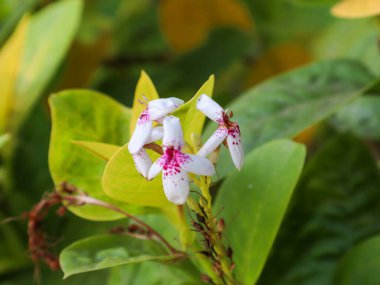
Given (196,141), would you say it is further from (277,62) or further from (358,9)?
(277,62)

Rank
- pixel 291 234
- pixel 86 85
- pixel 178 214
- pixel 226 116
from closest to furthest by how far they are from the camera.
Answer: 1. pixel 226 116
2. pixel 178 214
3. pixel 291 234
4. pixel 86 85

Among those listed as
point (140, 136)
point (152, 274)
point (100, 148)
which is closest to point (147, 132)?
point (140, 136)

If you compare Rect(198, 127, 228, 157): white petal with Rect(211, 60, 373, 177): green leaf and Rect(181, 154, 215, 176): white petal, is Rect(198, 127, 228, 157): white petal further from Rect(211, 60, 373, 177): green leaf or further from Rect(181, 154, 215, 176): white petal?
Rect(211, 60, 373, 177): green leaf

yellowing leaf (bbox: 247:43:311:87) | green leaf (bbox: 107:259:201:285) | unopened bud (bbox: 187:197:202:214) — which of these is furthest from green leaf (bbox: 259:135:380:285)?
yellowing leaf (bbox: 247:43:311:87)

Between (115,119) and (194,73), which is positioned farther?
(194,73)

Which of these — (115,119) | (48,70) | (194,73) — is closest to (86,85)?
(194,73)

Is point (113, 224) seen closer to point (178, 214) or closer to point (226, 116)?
point (178, 214)

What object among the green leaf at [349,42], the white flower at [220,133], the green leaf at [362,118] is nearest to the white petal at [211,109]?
the white flower at [220,133]
